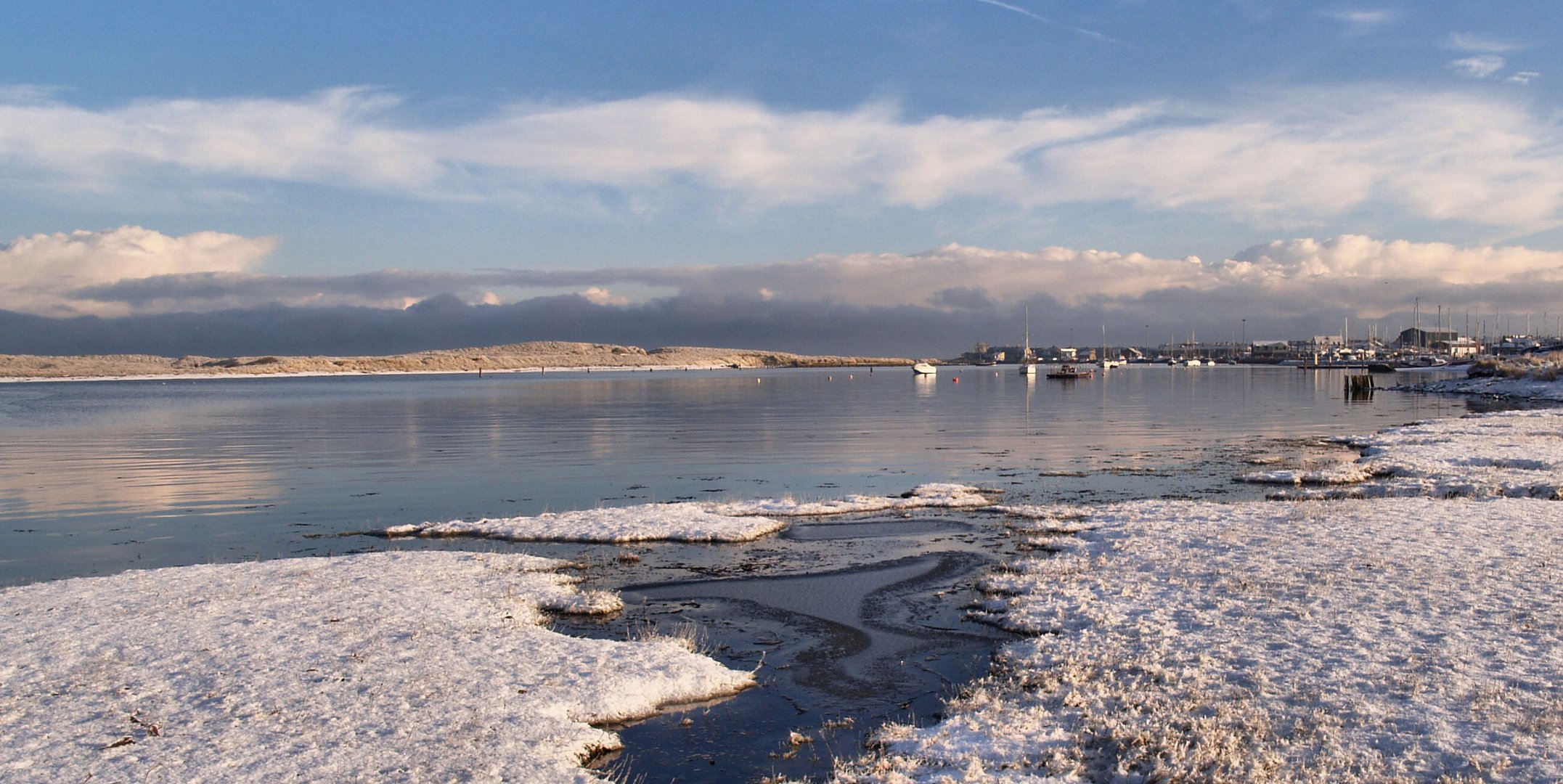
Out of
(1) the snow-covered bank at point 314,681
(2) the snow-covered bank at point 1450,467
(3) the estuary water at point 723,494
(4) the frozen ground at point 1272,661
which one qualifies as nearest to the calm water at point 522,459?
(3) the estuary water at point 723,494

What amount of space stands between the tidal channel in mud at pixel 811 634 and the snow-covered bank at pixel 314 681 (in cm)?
68

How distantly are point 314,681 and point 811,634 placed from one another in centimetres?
681

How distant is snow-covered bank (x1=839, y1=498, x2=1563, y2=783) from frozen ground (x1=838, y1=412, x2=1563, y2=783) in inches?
1.2

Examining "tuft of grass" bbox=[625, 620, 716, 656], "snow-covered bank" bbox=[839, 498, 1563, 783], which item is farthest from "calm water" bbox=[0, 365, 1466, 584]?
"snow-covered bank" bbox=[839, 498, 1563, 783]

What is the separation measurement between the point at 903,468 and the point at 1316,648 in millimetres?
25688

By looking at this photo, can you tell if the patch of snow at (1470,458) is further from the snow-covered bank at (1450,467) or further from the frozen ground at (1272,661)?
the frozen ground at (1272,661)

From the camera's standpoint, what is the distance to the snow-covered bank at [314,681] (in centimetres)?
942

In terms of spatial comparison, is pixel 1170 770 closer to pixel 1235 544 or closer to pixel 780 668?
pixel 780 668

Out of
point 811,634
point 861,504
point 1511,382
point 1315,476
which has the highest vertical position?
point 1511,382

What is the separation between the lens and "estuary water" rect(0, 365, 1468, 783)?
41.2 ft

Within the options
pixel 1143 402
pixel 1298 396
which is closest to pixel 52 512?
pixel 1143 402

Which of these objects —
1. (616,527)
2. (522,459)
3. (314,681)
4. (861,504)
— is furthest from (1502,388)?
(314,681)

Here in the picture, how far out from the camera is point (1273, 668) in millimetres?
11469

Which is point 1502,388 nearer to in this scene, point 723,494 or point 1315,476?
point 1315,476
